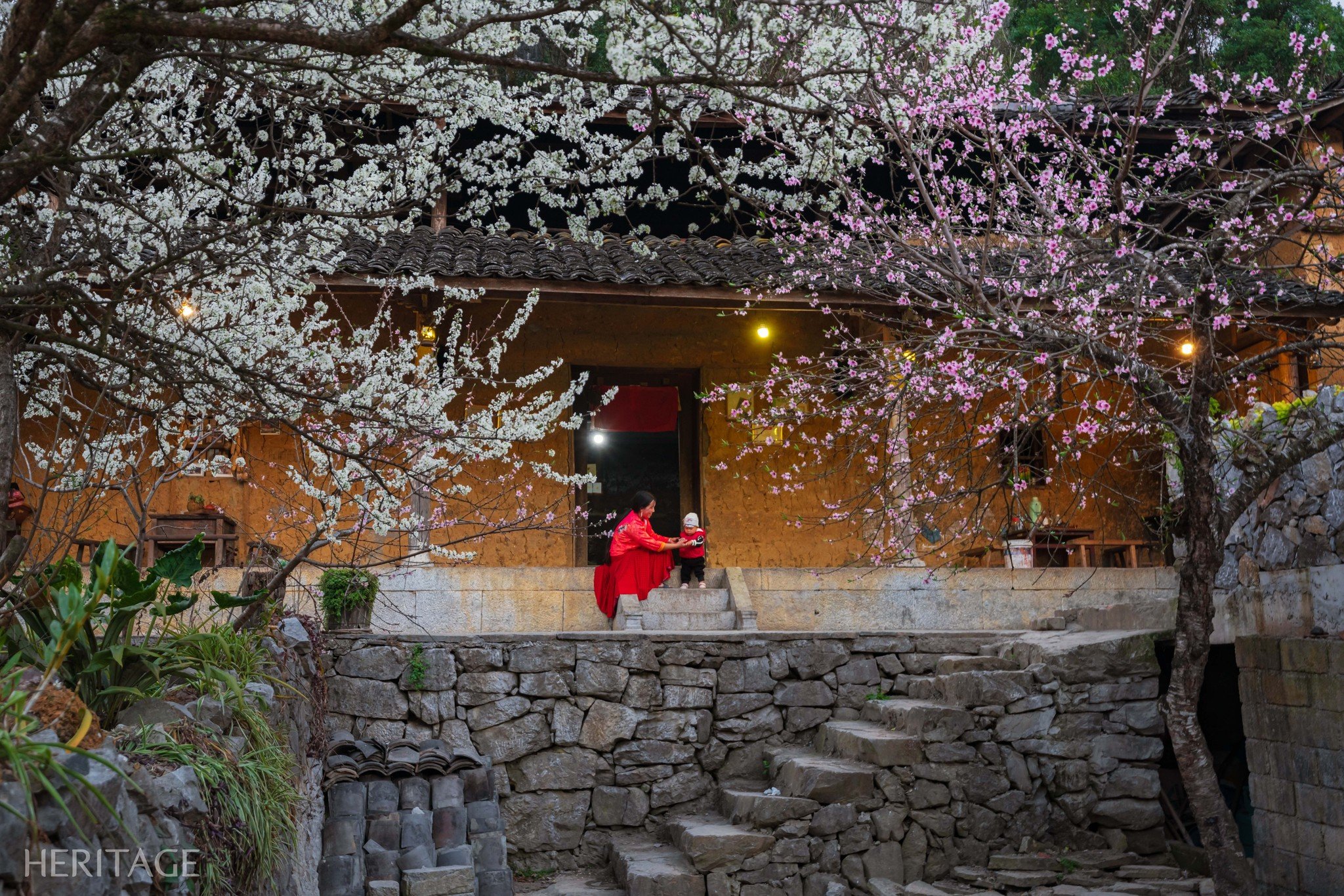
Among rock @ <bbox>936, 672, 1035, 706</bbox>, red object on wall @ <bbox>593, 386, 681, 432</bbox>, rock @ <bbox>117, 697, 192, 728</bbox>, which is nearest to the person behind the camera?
rock @ <bbox>117, 697, 192, 728</bbox>

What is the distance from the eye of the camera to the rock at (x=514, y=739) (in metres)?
7.39

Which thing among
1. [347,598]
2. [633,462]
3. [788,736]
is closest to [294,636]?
[347,598]

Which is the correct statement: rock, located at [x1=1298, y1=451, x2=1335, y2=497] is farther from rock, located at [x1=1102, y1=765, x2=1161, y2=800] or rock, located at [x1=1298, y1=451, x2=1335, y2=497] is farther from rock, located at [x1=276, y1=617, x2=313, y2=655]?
rock, located at [x1=276, y1=617, x2=313, y2=655]

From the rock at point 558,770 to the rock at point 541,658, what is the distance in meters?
0.55

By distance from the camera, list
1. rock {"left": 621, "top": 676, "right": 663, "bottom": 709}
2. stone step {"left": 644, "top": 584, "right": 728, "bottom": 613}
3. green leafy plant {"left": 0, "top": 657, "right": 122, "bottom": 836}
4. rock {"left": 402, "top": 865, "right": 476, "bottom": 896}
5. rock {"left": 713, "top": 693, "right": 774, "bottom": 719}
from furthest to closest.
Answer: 1. stone step {"left": 644, "top": 584, "right": 728, "bottom": 613}
2. rock {"left": 713, "top": 693, "right": 774, "bottom": 719}
3. rock {"left": 621, "top": 676, "right": 663, "bottom": 709}
4. rock {"left": 402, "top": 865, "right": 476, "bottom": 896}
5. green leafy plant {"left": 0, "top": 657, "right": 122, "bottom": 836}

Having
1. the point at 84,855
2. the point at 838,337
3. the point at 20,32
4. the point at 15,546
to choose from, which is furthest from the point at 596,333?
the point at 84,855

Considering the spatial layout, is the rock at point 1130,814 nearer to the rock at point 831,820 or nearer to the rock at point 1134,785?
the rock at point 1134,785

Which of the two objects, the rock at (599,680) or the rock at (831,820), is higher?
the rock at (599,680)

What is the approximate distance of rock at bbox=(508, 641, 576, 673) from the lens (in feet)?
24.8

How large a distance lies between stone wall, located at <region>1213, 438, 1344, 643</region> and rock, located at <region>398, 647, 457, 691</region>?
5.08m

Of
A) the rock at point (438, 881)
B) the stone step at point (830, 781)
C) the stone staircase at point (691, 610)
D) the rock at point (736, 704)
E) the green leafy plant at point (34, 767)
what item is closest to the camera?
the green leafy plant at point (34, 767)

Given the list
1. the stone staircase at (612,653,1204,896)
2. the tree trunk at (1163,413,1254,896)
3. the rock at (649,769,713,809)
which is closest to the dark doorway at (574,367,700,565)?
the rock at (649,769,713,809)

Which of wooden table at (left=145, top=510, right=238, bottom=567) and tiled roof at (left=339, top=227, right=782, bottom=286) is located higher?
tiled roof at (left=339, top=227, right=782, bottom=286)

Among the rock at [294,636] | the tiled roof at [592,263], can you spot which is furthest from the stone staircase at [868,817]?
the tiled roof at [592,263]
